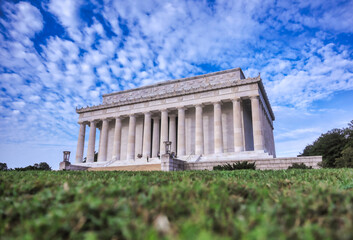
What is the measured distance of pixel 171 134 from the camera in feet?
168

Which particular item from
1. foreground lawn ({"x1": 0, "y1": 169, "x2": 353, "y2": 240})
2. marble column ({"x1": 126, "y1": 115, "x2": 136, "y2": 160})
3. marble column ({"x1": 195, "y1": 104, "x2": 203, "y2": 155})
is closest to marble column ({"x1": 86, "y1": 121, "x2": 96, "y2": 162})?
marble column ({"x1": 126, "y1": 115, "x2": 136, "y2": 160})

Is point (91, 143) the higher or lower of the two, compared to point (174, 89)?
lower

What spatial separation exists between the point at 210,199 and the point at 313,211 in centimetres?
160

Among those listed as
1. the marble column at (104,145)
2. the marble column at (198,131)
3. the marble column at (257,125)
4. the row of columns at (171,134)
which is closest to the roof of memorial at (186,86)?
the row of columns at (171,134)

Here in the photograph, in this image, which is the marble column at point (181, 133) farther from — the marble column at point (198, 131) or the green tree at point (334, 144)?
the green tree at point (334, 144)

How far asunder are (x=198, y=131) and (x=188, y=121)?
5402mm

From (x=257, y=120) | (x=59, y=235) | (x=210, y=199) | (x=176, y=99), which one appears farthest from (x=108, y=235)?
(x=176, y=99)

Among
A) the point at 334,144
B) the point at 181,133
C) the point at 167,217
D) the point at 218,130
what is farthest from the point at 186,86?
the point at 167,217

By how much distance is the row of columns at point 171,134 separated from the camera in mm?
42219

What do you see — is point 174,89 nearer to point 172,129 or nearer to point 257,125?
point 172,129

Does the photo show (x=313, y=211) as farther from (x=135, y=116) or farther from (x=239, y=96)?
(x=135, y=116)

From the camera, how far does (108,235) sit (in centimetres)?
291

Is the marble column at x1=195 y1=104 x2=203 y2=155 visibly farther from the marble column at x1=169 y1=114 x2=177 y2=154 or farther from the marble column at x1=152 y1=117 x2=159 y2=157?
the marble column at x1=152 y1=117 x2=159 y2=157

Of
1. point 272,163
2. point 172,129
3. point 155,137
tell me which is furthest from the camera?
point 155,137
